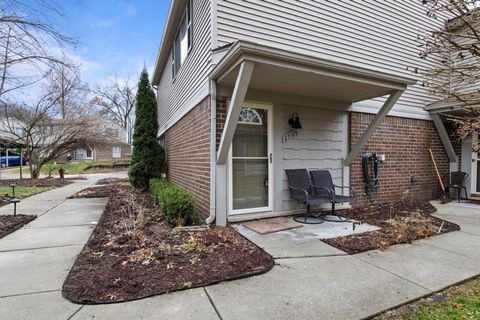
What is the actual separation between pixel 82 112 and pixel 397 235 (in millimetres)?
17932

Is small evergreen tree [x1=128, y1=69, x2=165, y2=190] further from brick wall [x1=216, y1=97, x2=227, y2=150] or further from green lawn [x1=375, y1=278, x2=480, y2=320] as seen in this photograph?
green lawn [x1=375, y1=278, x2=480, y2=320]

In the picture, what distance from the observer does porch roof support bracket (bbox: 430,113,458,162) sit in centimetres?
769

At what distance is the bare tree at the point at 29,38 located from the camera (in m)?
4.77

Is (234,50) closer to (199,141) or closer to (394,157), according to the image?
(199,141)

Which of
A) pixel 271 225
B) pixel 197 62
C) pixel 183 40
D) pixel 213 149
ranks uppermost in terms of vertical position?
pixel 183 40

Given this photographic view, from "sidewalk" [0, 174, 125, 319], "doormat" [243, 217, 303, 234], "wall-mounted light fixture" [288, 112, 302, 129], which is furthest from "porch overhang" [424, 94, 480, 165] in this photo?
"sidewalk" [0, 174, 125, 319]

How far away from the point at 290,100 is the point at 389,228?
9.60ft

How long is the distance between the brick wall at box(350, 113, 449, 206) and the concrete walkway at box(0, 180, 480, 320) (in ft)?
8.59

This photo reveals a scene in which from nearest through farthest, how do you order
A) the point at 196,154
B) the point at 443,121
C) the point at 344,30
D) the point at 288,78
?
1. the point at 288,78
2. the point at 196,154
3. the point at 344,30
4. the point at 443,121

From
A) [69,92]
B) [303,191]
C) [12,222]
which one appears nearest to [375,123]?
[303,191]

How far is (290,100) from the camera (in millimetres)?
5477

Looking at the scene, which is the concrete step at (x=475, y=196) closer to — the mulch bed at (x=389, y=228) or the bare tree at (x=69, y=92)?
the mulch bed at (x=389, y=228)

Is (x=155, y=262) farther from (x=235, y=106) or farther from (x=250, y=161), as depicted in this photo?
(x=250, y=161)

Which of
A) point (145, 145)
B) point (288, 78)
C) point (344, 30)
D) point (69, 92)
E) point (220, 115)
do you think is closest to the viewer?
point (288, 78)
